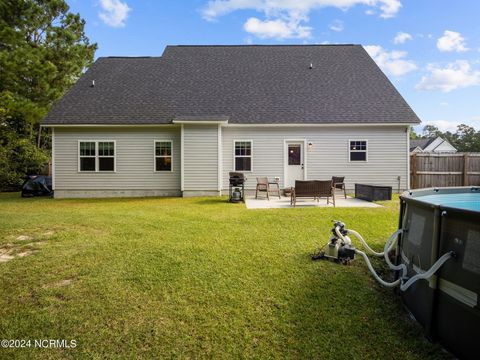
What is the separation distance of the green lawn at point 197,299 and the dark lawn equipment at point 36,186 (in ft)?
29.6

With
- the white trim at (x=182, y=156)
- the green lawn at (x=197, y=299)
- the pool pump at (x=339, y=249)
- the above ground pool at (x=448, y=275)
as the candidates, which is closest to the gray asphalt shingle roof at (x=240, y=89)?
the white trim at (x=182, y=156)

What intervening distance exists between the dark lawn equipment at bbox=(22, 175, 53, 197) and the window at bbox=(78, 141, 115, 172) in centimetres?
256

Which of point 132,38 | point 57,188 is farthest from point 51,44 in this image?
point 57,188

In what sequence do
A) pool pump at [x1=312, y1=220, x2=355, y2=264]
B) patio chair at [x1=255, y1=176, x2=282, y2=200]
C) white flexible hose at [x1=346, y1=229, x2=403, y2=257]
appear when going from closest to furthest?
white flexible hose at [x1=346, y1=229, x2=403, y2=257] → pool pump at [x1=312, y1=220, x2=355, y2=264] → patio chair at [x1=255, y1=176, x2=282, y2=200]

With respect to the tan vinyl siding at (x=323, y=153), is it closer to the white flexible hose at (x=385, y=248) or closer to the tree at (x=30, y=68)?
the white flexible hose at (x=385, y=248)

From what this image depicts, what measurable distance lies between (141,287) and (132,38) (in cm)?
1750

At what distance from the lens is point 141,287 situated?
3.45 metres

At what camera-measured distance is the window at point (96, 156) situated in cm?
1263

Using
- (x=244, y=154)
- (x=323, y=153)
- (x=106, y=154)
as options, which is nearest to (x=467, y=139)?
(x=323, y=153)

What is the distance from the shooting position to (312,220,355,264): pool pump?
4305 mm

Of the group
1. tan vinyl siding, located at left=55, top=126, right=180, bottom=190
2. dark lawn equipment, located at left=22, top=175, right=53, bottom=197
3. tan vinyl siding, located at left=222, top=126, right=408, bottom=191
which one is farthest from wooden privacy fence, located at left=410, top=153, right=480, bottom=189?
dark lawn equipment, located at left=22, top=175, right=53, bottom=197

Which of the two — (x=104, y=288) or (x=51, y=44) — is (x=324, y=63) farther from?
(x=51, y=44)

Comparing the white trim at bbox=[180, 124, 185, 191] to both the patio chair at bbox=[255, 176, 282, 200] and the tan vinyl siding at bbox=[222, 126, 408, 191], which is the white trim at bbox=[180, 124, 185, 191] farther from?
the patio chair at bbox=[255, 176, 282, 200]

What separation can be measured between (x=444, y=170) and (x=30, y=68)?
72.3ft
